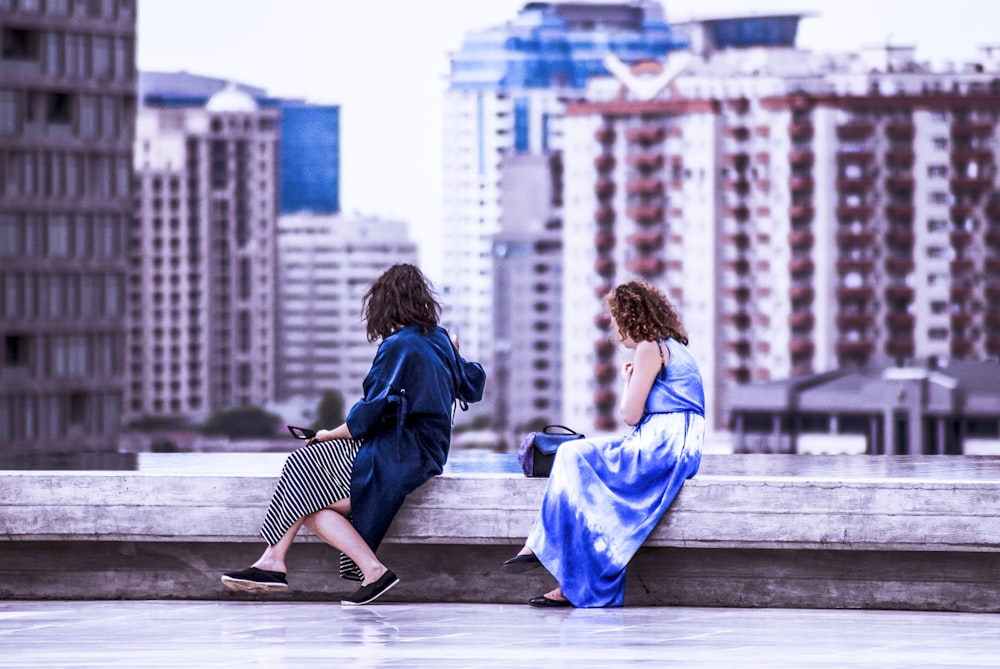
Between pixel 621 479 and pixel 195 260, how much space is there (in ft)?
518

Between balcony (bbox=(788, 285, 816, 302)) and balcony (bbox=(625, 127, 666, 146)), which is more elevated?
balcony (bbox=(625, 127, 666, 146))

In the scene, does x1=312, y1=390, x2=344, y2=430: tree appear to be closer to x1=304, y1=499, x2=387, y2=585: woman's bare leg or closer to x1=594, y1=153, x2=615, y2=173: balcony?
x1=594, y1=153, x2=615, y2=173: balcony

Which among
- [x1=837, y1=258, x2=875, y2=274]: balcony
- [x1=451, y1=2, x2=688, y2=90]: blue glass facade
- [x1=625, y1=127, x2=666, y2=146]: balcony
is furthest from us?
[x1=451, y1=2, x2=688, y2=90]: blue glass facade

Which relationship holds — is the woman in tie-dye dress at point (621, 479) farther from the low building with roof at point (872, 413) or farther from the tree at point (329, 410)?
the tree at point (329, 410)

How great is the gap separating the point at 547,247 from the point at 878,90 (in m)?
39.5

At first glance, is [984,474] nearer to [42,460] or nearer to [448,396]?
[448,396]

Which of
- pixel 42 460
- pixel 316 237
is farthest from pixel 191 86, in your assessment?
pixel 42 460

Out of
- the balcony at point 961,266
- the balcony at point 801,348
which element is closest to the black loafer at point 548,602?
the balcony at point 801,348

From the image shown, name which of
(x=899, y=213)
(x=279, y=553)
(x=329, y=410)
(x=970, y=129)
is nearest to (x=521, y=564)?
(x=279, y=553)

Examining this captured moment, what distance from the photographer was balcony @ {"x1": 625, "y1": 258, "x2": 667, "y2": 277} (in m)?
128

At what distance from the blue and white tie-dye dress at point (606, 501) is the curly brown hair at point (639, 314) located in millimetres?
295

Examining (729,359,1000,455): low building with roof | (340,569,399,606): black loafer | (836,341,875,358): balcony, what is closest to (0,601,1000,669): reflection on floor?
(340,569,399,606): black loafer

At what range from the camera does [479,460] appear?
855 cm

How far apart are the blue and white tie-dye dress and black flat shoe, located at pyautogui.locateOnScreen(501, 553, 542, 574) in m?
0.04
